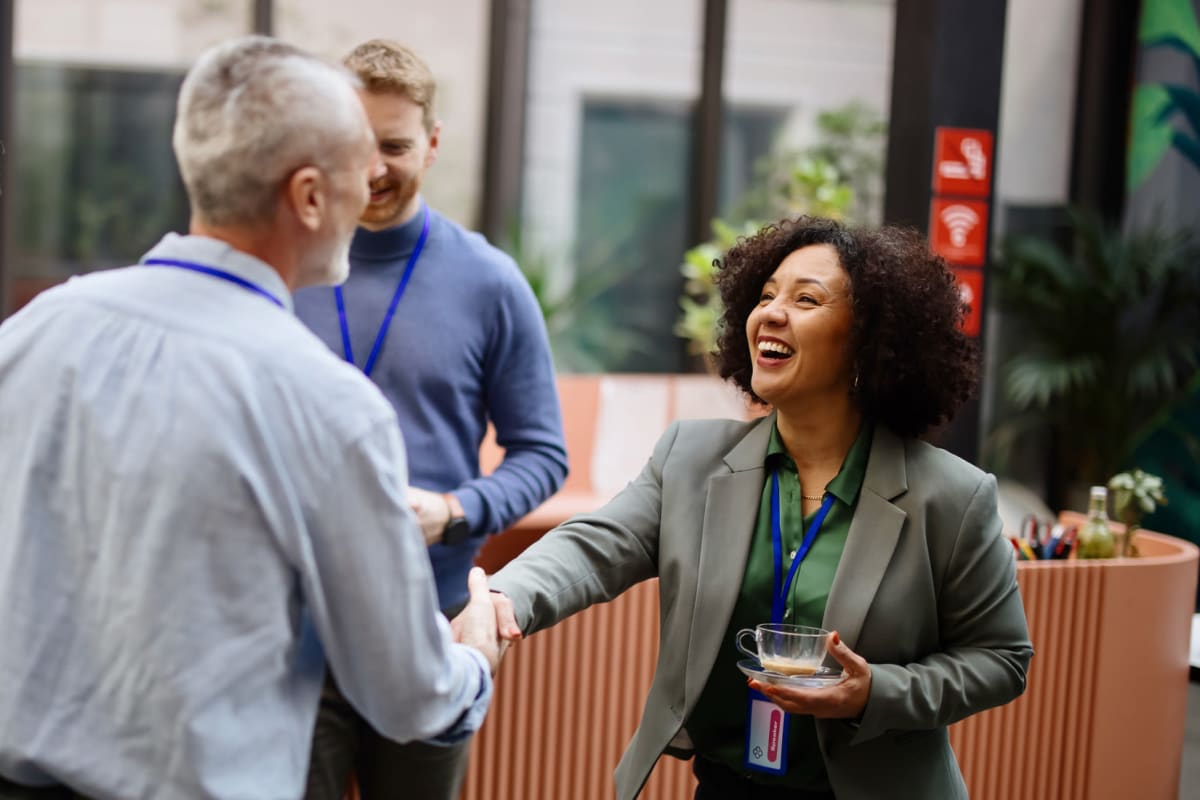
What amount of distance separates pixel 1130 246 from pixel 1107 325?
0.42 meters

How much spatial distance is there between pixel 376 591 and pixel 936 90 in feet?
11.9

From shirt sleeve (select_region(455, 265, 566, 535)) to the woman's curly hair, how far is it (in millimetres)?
451

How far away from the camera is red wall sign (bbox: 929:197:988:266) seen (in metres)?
4.57

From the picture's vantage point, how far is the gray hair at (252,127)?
1.26 meters

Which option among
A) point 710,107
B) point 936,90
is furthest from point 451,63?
point 936,90

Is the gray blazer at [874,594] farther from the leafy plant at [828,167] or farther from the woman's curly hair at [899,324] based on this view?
the leafy plant at [828,167]

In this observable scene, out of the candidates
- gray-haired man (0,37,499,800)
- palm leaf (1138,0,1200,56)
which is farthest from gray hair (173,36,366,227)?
palm leaf (1138,0,1200,56)

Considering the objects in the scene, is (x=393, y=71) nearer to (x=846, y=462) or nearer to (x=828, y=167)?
(x=846, y=462)

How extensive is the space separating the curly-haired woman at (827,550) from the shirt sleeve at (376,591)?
49cm

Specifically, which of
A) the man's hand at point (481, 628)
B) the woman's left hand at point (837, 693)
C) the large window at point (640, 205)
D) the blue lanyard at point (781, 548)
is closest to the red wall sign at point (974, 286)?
the blue lanyard at point (781, 548)

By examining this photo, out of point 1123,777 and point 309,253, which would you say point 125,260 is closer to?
point 1123,777

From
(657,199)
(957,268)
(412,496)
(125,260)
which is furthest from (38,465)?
(657,199)

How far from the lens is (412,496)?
2.09 metres

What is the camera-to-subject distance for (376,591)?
127cm
